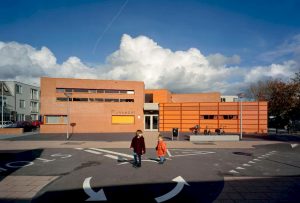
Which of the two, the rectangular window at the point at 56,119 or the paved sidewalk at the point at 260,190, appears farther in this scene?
the rectangular window at the point at 56,119

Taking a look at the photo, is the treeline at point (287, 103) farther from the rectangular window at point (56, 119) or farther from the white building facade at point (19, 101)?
the white building facade at point (19, 101)

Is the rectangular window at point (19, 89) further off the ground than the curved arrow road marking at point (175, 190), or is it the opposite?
the rectangular window at point (19, 89)

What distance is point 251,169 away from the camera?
388 inches

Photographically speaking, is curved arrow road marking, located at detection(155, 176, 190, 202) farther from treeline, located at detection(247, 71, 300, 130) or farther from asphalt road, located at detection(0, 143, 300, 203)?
treeline, located at detection(247, 71, 300, 130)

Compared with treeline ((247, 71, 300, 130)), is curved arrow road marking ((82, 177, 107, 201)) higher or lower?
lower

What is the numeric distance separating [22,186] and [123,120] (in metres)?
23.5

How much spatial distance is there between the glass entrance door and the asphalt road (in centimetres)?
1966

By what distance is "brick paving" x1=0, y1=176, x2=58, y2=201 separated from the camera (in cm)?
644

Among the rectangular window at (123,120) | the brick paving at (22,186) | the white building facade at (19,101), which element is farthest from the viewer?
the white building facade at (19,101)

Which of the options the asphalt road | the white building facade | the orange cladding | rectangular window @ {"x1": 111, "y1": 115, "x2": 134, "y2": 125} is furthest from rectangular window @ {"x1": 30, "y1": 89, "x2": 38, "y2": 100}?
the asphalt road

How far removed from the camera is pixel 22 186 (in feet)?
23.9

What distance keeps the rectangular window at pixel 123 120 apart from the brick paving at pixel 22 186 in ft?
73.0

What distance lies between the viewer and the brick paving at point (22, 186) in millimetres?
6441

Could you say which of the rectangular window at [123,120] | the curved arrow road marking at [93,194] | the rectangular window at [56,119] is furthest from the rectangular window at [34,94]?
the curved arrow road marking at [93,194]
